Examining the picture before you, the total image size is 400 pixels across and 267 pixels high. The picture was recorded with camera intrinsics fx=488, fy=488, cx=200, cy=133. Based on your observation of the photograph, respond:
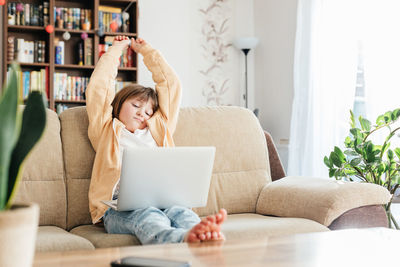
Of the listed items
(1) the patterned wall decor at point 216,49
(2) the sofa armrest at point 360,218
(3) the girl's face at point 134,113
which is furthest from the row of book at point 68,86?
(2) the sofa armrest at point 360,218

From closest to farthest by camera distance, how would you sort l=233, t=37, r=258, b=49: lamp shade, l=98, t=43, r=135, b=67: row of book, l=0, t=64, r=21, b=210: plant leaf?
l=0, t=64, r=21, b=210: plant leaf → l=98, t=43, r=135, b=67: row of book → l=233, t=37, r=258, b=49: lamp shade

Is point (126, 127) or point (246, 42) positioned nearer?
point (126, 127)

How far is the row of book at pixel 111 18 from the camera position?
4.43m

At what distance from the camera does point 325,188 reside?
6.64 ft

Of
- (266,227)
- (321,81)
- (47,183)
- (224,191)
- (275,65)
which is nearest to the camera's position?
(266,227)

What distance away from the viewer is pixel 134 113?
2.16 m

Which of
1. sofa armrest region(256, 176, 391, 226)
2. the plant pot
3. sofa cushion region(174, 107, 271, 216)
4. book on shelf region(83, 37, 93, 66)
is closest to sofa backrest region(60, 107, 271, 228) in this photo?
sofa cushion region(174, 107, 271, 216)

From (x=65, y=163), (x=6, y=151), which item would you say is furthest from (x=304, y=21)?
(x=6, y=151)

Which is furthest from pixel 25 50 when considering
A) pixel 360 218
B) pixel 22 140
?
pixel 22 140

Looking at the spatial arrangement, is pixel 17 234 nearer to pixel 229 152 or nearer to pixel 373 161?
pixel 229 152

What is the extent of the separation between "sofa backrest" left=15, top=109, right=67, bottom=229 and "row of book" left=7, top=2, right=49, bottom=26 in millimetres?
2518

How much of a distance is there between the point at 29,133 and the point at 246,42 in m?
4.20

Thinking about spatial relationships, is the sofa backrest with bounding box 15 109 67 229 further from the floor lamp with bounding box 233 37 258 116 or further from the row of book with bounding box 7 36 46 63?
the floor lamp with bounding box 233 37 258 116

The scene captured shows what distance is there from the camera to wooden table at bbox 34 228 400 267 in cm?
103
